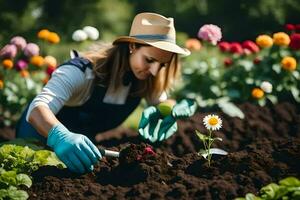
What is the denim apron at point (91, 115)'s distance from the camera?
12.6 ft

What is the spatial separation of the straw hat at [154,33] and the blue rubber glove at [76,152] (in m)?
0.74

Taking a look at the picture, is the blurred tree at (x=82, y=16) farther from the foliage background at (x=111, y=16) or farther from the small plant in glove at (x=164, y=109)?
the small plant in glove at (x=164, y=109)

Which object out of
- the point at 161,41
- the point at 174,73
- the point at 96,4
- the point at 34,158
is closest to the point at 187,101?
the point at 174,73

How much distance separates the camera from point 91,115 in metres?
3.95

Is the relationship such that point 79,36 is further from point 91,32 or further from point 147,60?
point 147,60

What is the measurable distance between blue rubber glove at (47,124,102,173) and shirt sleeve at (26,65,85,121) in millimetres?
367

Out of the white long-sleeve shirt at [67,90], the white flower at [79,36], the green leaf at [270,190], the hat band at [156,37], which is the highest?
the hat band at [156,37]

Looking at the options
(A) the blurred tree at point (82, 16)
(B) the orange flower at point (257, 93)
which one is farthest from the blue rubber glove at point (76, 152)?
(A) the blurred tree at point (82, 16)

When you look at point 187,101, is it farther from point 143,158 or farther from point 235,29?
point 235,29

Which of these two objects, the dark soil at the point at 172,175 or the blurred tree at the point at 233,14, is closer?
the dark soil at the point at 172,175

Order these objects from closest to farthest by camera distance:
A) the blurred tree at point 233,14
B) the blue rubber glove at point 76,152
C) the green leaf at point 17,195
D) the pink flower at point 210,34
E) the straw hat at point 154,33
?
the green leaf at point 17,195, the blue rubber glove at point 76,152, the straw hat at point 154,33, the pink flower at point 210,34, the blurred tree at point 233,14

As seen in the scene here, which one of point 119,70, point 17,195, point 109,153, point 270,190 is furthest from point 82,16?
point 270,190

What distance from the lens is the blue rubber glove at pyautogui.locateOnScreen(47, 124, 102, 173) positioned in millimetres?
2957

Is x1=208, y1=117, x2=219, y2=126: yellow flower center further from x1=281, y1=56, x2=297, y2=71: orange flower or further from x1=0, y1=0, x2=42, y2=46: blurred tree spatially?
x1=0, y1=0, x2=42, y2=46: blurred tree
